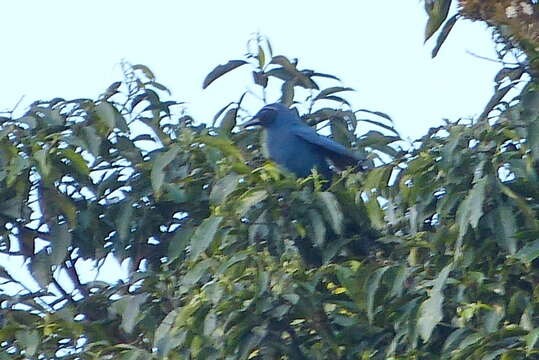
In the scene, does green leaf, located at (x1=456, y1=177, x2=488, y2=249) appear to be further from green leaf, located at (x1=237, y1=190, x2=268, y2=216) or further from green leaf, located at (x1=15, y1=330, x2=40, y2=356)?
green leaf, located at (x1=15, y1=330, x2=40, y2=356)

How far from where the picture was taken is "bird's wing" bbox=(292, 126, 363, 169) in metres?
5.40

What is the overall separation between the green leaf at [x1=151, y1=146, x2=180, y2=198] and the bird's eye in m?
0.61

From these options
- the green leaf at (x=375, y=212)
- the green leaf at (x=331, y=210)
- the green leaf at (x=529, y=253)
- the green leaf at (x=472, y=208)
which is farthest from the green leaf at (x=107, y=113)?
the green leaf at (x=529, y=253)

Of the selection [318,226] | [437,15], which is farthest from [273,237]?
[437,15]

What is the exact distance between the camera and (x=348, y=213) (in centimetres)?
463

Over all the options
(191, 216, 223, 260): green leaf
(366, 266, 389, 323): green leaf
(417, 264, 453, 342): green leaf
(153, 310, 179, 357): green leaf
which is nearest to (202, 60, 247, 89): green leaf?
(191, 216, 223, 260): green leaf

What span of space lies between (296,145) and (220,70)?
3.12 ft

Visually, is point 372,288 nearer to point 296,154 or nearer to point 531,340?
point 531,340

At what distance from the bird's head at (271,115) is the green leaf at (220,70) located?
0.21 meters

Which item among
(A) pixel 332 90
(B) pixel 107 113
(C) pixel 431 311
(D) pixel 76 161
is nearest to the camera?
(C) pixel 431 311

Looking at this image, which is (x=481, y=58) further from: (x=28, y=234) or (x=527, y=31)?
(x=28, y=234)

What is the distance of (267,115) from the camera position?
5684mm

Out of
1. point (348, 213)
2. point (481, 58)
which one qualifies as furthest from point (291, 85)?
point (481, 58)

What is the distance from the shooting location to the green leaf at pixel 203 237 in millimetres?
4289
